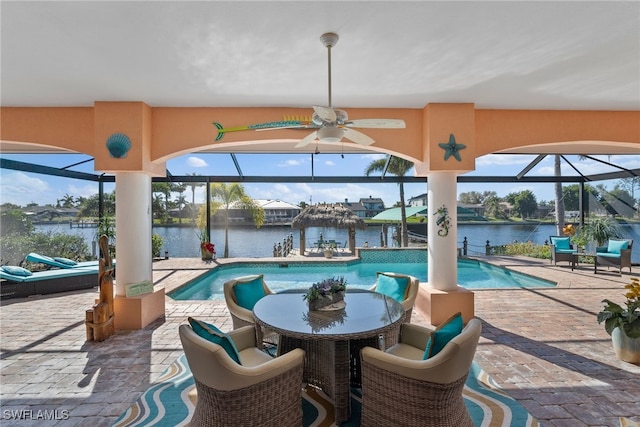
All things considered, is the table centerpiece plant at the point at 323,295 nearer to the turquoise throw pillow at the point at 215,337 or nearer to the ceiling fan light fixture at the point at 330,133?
the turquoise throw pillow at the point at 215,337

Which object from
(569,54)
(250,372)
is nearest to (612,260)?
(569,54)

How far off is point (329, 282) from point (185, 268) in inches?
281

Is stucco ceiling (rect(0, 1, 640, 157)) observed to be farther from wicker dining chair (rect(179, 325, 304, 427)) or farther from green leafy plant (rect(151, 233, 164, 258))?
green leafy plant (rect(151, 233, 164, 258))

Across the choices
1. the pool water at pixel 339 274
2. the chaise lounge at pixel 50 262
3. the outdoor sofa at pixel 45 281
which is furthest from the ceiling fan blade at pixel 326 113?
the chaise lounge at pixel 50 262

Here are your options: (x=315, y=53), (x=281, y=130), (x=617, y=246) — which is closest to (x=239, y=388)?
(x=315, y=53)

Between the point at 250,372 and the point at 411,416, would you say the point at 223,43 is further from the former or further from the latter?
the point at 411,416

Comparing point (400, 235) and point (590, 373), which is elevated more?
point (400, 235)

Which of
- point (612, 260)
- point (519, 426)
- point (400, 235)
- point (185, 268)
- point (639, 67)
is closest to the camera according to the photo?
point (519, 426)

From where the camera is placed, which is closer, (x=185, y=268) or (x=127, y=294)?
(x=127, y=294)

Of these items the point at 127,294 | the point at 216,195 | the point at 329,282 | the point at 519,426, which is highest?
the point at 216,195

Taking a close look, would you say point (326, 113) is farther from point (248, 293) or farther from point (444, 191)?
point (444, 191)

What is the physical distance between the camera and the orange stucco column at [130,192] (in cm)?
459

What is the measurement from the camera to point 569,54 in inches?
129

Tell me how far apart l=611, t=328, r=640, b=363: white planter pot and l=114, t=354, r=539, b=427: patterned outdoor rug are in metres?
1.75
